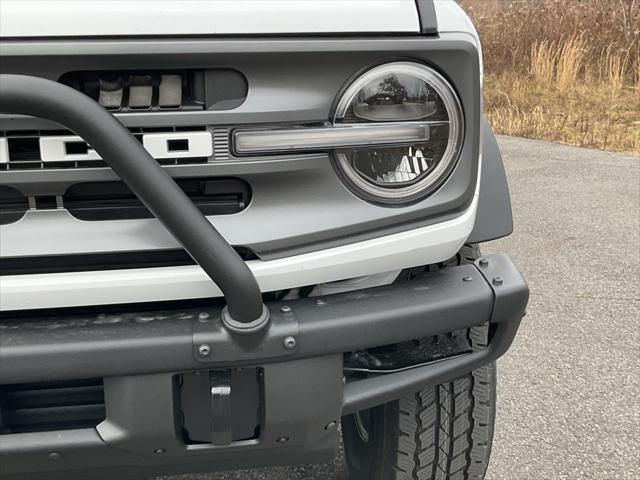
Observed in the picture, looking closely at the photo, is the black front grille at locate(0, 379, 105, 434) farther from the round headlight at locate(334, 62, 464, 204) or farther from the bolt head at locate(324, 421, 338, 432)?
the round headlight at locate(334, 62, 464, 204)

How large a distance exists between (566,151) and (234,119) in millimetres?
6684

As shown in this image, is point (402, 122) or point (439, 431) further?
point (439, 431)

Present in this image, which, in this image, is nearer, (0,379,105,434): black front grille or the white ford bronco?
the white ford bronco

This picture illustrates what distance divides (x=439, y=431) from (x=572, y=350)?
5.19ft

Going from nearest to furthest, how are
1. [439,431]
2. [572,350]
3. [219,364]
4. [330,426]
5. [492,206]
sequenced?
[219,364] < [330,426] < [492,206] < [439,431] < [572,350]

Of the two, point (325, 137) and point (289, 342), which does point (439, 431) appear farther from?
point (325, 137)

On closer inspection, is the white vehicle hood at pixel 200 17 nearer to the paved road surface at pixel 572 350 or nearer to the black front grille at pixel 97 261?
the black front grille at pixel 97 261

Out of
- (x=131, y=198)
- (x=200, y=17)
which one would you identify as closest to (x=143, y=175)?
(x=131, y=198)

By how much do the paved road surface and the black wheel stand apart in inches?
20.6

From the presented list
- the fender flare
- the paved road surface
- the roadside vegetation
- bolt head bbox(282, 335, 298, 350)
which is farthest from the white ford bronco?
the roadside vegetation

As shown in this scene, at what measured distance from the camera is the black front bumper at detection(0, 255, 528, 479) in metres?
1.26

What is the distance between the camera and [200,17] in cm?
124

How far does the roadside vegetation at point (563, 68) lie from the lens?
8.91 metres

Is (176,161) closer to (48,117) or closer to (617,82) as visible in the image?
(48,117)
